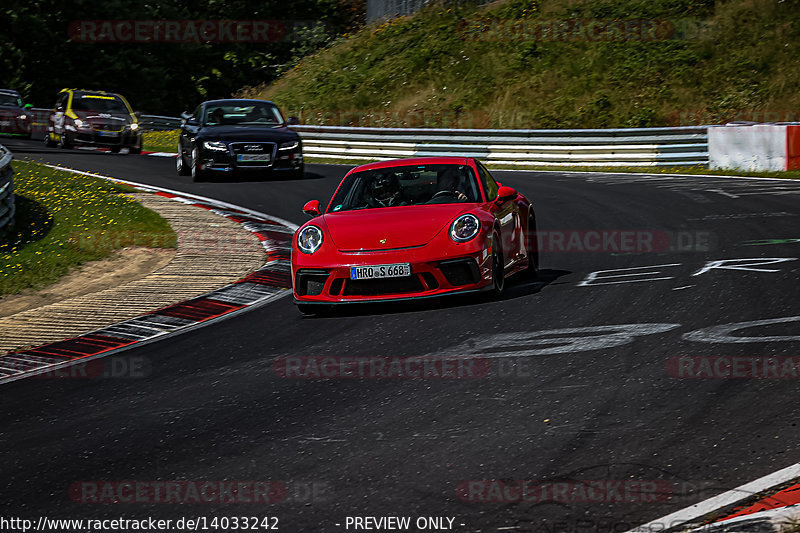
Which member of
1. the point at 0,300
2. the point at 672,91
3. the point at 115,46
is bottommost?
the point at 0,300

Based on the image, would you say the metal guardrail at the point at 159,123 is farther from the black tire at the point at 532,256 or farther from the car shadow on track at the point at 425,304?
the car shadow on track at the point at 425,304

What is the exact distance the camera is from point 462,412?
599 cm

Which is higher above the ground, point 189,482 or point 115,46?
point 115,46

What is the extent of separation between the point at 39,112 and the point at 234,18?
17.3m

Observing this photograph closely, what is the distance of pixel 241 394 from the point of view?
22.2ft

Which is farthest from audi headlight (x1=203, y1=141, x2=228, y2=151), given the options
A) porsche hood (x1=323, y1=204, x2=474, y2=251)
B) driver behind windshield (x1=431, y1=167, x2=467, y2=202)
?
porsche hood (x1=323, y1=204, x2=474, y2=251)

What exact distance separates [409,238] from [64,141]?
2262 cm

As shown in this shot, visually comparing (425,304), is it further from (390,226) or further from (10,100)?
(10,100)

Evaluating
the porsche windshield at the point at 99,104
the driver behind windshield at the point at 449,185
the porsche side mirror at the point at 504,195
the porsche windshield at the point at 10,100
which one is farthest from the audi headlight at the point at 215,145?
the porsche windshield at the point at 10,100

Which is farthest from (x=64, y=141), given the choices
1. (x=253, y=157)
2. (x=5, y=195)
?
(x=5, y=195)

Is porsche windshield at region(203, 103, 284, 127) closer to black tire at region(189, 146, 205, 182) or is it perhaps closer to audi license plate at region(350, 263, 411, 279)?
black tire at region(189, 146, 205, 182)

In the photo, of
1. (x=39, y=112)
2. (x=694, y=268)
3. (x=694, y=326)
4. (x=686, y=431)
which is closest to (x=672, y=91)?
(x=39, y=112)

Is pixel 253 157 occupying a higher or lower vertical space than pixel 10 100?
lower

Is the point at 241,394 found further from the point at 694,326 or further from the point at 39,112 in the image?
the point at 39,112
